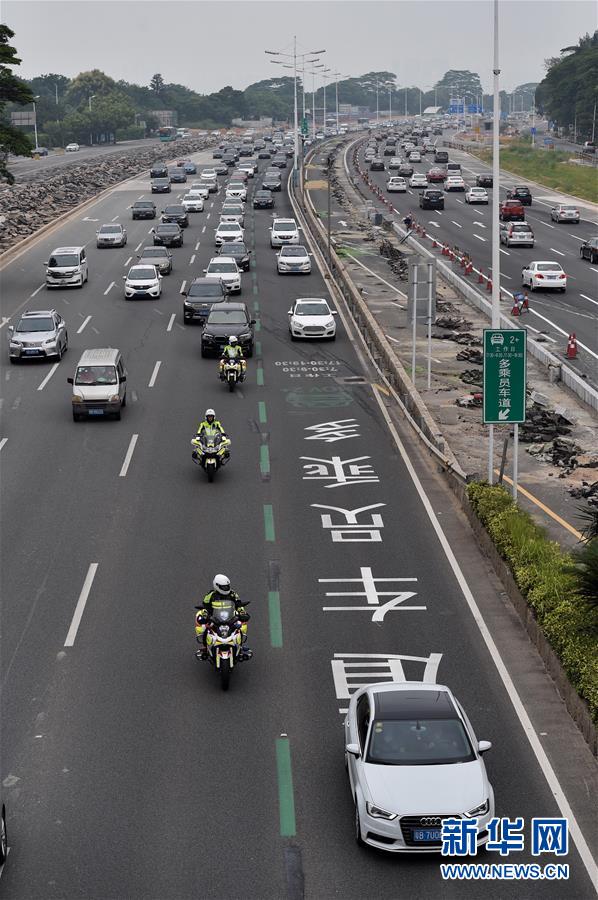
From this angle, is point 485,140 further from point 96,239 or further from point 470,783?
point 470,783

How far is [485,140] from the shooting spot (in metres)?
189

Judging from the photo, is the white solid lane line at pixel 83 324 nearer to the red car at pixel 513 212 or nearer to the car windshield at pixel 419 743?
the car windshield at pixel 419 743

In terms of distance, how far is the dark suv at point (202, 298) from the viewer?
4759 cm

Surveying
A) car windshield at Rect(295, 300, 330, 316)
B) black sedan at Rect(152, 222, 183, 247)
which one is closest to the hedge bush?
car windshield at Rect(295, 300, 330, 316)

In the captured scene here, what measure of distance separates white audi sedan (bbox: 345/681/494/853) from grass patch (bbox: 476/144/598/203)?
303 ft

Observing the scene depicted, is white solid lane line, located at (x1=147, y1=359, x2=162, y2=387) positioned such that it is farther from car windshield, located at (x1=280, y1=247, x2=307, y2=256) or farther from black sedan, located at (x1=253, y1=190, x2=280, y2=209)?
black sedan, located at (x1=253, y1=190, x2=280, y2=209)

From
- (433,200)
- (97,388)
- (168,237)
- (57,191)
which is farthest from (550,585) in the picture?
(57,191)

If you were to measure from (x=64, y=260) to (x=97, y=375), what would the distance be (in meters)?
24.8

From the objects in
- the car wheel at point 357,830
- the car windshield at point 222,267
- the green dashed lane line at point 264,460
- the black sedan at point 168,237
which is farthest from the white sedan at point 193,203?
the car wheel at point 357,830

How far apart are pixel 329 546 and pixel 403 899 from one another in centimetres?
1157

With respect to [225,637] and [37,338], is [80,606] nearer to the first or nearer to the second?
[225,637]

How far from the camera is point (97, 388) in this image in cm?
3350

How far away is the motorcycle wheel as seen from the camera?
17.1 meters

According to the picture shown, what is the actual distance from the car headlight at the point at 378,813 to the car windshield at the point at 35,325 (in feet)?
103
